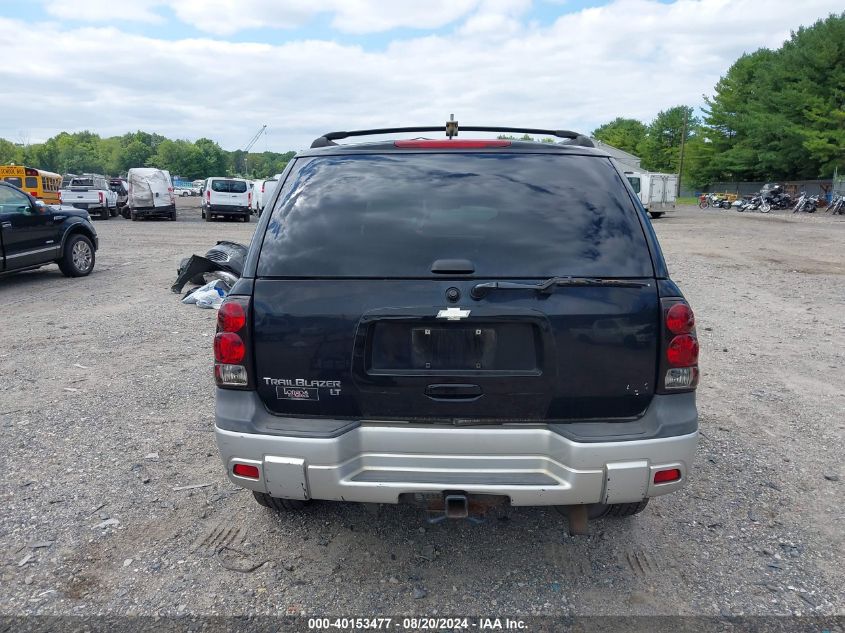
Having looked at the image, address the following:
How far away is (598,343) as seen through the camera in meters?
2.59

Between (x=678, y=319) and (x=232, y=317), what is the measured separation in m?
1.87

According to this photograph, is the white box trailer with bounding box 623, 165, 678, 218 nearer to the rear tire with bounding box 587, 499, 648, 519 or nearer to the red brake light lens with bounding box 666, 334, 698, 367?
the rear tire with bounding box 587, 499, 648, 519

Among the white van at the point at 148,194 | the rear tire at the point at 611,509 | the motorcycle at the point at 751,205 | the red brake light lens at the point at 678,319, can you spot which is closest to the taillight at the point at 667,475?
the rear tire at the point at 611,509

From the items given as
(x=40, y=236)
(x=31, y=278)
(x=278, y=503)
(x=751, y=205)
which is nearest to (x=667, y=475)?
(x=278, y=503)

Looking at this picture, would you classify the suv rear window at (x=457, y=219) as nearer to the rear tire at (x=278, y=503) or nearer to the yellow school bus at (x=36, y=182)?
the rear tire at (x=278, y=503)

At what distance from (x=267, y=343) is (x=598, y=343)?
138 cm

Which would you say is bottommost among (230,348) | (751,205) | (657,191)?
(230,348)

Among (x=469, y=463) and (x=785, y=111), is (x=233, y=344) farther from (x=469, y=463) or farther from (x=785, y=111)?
(x=785, y=111)

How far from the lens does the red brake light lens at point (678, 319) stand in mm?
2625

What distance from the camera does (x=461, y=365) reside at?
2.65m

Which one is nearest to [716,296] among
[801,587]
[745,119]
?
[801,587]

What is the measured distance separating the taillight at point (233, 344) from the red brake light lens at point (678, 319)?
1768mm

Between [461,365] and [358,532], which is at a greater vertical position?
[461,365]

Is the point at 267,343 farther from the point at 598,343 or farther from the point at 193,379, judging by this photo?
the point at 193,379
